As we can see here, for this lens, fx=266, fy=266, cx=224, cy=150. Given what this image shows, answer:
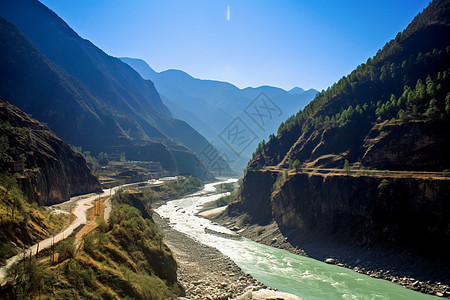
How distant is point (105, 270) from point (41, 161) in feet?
125

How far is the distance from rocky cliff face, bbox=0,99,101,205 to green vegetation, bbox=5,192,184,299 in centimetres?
1601

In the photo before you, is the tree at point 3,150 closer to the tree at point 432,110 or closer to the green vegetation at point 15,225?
the green vegetation at point 15,225

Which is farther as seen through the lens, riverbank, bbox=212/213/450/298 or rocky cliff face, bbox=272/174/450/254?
rocky cliff face, bbox=272/174/450/254

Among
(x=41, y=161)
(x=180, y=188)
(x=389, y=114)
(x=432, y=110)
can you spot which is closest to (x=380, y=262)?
(x=432, y=110)

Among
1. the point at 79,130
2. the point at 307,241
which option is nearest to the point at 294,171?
the point at 307,241

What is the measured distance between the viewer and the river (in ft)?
106

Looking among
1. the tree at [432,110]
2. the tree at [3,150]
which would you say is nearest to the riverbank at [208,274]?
the tree at [3,150]

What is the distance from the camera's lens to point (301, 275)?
38.5 meters

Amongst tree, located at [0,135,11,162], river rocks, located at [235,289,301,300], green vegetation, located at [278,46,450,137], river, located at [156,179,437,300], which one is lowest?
river, located at [156,179,437,300]

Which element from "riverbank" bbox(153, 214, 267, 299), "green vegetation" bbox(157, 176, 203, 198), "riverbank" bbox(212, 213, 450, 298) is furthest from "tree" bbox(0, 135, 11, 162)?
"green vegetation" bbox(157, 176, 203, 198)

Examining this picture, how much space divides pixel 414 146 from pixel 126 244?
52.7 meters

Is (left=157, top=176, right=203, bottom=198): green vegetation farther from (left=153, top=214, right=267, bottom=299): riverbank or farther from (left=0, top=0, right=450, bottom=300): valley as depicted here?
(left=153, top=214, right=267, bottom=299): riverbank

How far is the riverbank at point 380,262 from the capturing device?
107ft

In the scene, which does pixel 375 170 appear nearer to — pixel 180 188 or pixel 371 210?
pixel 371 210
